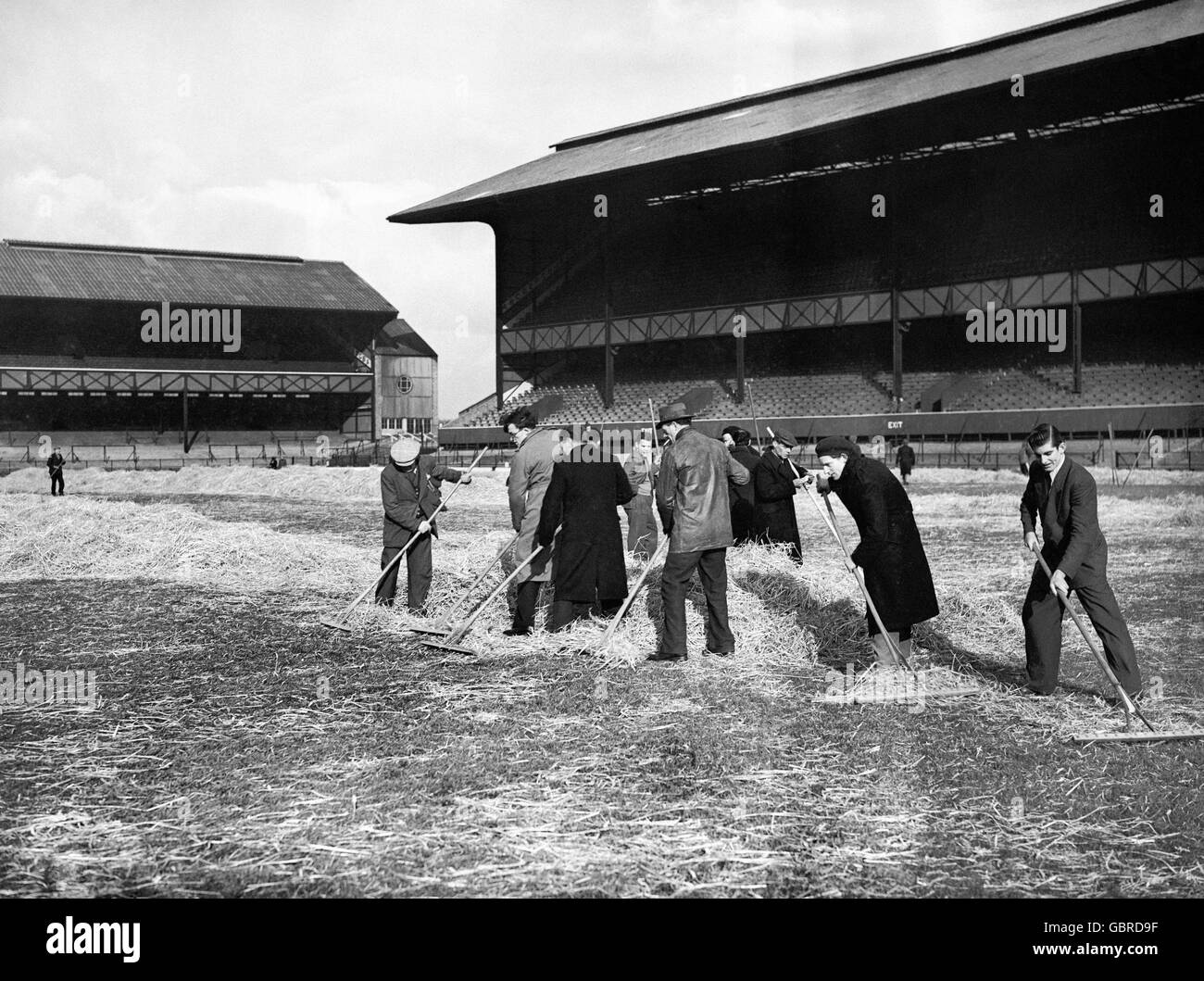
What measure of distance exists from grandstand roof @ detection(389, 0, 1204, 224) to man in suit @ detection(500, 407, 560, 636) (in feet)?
93.5

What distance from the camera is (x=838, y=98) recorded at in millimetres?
41938

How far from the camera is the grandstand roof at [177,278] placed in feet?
179

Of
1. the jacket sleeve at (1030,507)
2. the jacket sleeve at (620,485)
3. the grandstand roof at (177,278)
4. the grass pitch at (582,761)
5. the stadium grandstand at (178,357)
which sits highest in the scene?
the grandstand roof at (177,278)

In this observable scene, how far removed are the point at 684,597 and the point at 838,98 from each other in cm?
3747

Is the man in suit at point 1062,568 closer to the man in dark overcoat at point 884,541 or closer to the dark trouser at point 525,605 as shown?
the man in dark overcoat at point 884,541

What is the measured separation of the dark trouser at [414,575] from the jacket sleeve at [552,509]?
1700 millimetres

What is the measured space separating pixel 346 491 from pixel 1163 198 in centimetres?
2796

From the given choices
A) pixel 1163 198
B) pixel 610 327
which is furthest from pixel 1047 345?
pixel 610 327

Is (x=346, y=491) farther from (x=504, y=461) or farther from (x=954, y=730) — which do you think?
(x=954, y=730)

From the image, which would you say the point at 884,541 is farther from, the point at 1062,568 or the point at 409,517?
the point at 409,517

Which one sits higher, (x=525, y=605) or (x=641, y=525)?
(x=641, y=525)

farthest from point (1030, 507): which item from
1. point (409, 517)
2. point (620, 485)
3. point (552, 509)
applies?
point (409, 517)

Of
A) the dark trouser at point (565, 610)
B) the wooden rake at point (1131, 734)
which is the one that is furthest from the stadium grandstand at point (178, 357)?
the wooden rake at point (1131, 734)

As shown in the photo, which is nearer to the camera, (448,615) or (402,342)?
(448,615)
